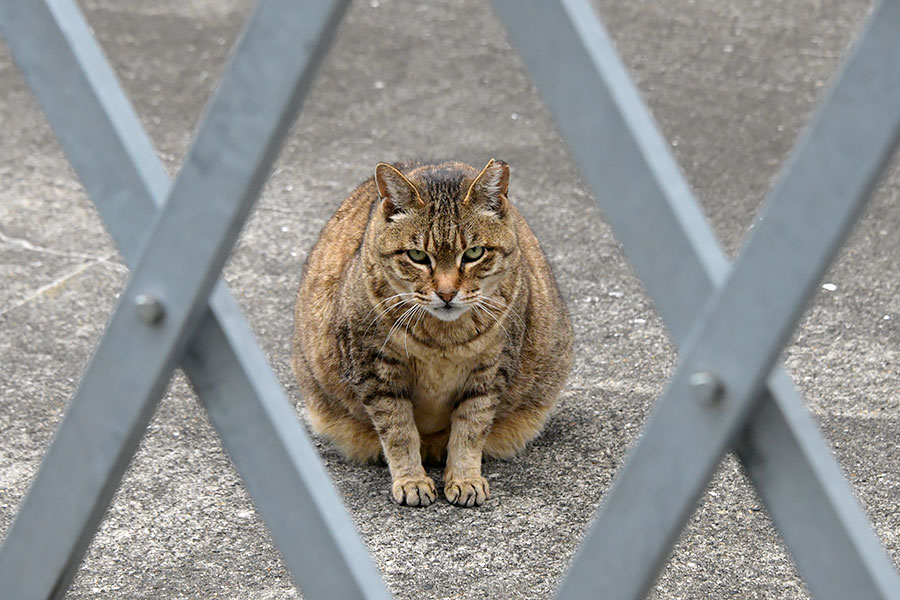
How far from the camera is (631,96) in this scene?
113cm

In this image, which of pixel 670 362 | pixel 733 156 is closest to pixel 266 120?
pixel 670 362

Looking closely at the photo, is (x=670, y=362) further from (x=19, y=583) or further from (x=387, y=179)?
(x=19, y=583)

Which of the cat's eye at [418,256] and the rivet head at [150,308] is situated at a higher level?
the rivet head at [150,308]

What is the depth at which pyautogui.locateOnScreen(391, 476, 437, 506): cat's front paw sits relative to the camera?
3.31 meters

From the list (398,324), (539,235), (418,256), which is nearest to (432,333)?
(398,324)

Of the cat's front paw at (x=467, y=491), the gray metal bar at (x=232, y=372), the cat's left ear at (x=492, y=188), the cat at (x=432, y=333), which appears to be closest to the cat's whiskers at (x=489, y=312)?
the cat at (x=432, y=333)

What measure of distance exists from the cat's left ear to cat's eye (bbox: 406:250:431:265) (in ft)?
0.60

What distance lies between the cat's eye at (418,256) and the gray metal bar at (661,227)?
6.71ft

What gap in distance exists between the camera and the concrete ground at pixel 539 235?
3.07 metres

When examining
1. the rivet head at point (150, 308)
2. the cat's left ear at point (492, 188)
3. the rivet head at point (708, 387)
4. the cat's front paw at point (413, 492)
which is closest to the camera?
the rivet head at point (708, 387)

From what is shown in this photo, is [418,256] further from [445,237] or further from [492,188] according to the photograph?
[492,188]

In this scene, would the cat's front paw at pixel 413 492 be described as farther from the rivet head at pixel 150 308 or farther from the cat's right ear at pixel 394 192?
the rivet head at pixel 150 308

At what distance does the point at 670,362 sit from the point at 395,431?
3.60 ft

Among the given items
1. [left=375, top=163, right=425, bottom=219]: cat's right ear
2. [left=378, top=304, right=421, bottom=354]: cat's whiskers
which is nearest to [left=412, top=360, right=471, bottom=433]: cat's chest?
[left=378, top=304, right=421, bottom=354]: cat's whiskers
